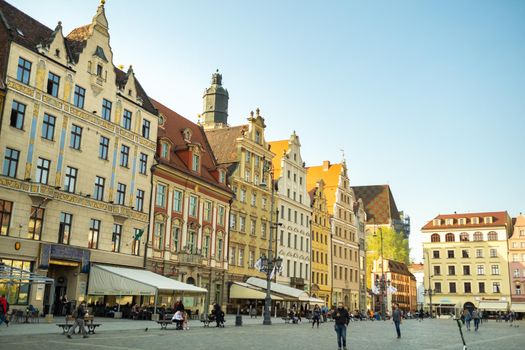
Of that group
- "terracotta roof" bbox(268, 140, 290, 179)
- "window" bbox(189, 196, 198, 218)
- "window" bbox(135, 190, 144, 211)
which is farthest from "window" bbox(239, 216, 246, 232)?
"window" bbox(135, 190, 144, 211)

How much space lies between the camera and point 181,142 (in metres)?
50.7

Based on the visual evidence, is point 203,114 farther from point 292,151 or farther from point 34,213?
point 34,213

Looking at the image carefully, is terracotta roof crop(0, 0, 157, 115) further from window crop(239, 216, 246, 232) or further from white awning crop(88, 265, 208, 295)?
window crop(239, 216, 246, 232)

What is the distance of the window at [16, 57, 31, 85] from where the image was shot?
33000 mm

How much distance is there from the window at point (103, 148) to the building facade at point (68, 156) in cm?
8

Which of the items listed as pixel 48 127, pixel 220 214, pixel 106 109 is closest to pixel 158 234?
pixel 220 214

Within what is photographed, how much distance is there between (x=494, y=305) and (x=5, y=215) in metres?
85.7

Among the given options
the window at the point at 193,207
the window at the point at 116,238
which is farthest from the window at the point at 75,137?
the window at the point at 193,207

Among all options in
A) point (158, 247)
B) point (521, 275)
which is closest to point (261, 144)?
point (158, 247)

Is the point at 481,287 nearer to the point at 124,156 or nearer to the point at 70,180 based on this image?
the point at 124,156

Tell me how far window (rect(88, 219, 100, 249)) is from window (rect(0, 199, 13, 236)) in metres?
6.55

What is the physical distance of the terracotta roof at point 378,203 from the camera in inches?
5261

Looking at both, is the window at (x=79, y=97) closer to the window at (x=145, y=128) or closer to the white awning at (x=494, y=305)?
the window at (x=145, y=128)

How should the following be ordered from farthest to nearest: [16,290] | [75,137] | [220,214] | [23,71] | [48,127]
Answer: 1. [220,214]
2. [75,137]
3. [48,127]
4. [23,71]
5. [16,290]
